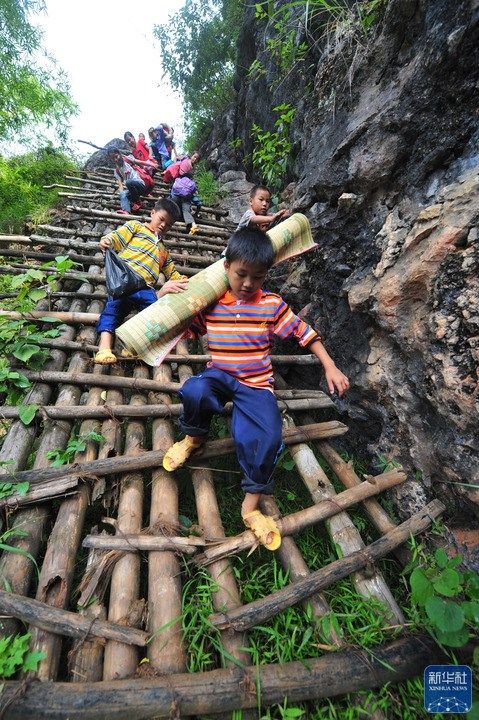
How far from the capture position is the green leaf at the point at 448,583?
Result: 49.5 inches

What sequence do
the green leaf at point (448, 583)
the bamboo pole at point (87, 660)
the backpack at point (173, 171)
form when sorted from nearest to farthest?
1. the bamboo pole at point (87, 660)
2. the green leaf at point (448, 583)
3. the backpack at point (173, 171)

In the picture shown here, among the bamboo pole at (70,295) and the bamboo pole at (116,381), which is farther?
the bamboo pole at (70,295)

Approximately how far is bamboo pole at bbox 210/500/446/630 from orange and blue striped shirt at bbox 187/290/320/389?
893mm

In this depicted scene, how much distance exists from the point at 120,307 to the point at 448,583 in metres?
2.61

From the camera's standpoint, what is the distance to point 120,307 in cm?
279

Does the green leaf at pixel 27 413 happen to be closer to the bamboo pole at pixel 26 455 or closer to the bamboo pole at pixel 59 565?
the bamboo pole at pixel 26 455

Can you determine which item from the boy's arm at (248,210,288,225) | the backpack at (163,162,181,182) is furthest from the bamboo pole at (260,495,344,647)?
the backpack at (163,162,181,182)

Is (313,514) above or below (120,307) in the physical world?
below

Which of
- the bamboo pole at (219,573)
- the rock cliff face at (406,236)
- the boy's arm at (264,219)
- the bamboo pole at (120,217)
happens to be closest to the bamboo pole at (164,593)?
the bamboo pole at (219,573)

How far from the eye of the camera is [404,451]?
1.91m

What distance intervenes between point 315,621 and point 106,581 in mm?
853

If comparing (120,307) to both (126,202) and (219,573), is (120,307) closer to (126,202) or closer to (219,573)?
(219,573)

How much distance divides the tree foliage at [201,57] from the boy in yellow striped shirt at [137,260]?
9.52m

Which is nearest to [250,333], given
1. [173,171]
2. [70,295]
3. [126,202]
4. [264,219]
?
[264,219]
